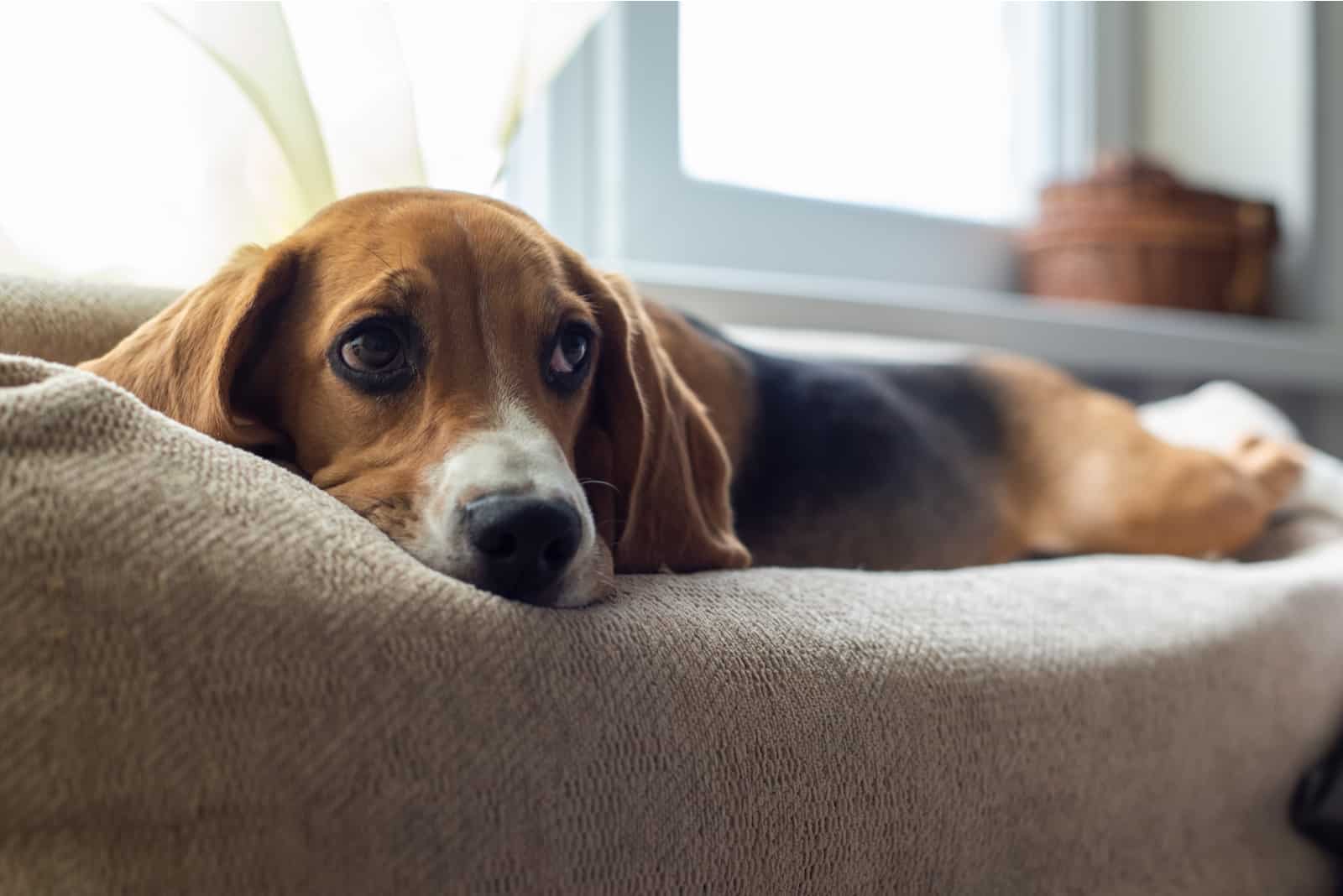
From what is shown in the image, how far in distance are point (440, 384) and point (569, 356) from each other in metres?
0.19

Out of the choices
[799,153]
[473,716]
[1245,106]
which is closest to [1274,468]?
[799,153]

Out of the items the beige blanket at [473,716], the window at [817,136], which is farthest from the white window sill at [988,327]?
the beige blanket at [473,716]

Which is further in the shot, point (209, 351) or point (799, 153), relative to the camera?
point (799, 153)

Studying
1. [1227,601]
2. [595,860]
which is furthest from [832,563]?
[595,860]

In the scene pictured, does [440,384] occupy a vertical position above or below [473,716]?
above

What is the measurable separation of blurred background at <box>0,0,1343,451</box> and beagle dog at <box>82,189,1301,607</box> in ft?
1.44

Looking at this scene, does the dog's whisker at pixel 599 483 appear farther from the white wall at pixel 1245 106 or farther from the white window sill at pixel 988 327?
the white wall at pixel 1245 106

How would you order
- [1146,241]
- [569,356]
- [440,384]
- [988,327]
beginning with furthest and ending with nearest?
[1146,241]
[988,327]
[569,356]
[440,384]

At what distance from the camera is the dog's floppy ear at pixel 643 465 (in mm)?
1359

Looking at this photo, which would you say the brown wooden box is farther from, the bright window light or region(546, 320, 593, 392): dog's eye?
region(546, 320, 593, 392): dog's eye

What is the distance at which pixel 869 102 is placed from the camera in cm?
345

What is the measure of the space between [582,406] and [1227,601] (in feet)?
3.08

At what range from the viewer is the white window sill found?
2.59 meters

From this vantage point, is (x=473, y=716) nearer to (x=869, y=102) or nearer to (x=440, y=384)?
(x=440, y=384)
